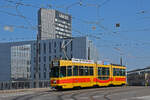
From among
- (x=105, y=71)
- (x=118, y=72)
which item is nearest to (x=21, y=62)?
(x=118, y=72)


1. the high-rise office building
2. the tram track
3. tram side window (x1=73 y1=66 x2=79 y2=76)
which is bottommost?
the tram track

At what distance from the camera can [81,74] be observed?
28.2m

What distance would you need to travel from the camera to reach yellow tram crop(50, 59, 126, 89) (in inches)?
1025

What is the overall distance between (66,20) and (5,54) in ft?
281

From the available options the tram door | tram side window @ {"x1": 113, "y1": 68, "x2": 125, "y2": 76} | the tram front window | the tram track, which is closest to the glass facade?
tram side window @ {"x1": 113, "y1": 68, "x2": 125, "y2": 76}

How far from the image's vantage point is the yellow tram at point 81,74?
26047 millimetres

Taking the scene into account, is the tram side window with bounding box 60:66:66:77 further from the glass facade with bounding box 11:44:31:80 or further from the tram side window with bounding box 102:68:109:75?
the glass facade with bounding box 11:44:31:80

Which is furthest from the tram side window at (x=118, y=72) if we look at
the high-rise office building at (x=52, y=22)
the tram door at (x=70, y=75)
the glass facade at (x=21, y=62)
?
the high-rise office building at (x=52, y=22)

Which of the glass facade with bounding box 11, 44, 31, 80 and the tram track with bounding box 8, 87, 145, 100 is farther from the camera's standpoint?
the glass facade with bounding box 11, 44, 31, 80

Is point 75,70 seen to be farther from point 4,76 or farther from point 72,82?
point 4,76

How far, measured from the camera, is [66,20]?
570ft

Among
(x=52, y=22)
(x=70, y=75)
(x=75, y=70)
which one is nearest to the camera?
(x=70, y=75)

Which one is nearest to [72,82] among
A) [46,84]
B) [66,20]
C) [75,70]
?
[75,70]

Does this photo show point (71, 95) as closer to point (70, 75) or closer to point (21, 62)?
point (70, 75)
